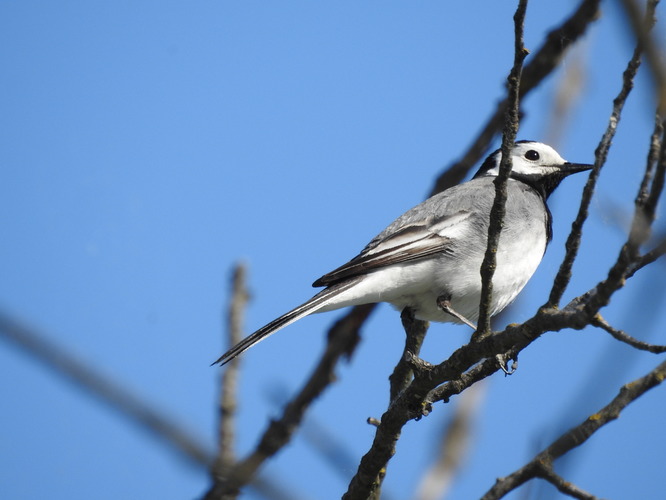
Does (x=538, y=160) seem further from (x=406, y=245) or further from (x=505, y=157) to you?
(x=505, y=157)

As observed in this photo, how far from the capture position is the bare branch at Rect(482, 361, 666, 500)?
11.1 feet

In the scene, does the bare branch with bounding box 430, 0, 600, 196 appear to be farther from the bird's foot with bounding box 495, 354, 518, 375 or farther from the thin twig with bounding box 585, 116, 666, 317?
the thin twig with bounding box 585, 116, 666, 317

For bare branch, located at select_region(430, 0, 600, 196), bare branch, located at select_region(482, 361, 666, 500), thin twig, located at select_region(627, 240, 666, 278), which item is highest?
bare branch, located at select_region(430, 0, 600, 196)

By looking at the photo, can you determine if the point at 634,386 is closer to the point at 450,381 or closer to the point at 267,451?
the point at 450,381

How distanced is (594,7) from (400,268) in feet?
9.56

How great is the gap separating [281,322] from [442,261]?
1523 mm

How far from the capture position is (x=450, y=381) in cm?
457

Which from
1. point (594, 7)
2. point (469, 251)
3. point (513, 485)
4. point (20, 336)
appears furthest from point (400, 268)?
point (20, 336)

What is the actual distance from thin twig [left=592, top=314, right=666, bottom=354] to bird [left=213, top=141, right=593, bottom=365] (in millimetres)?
2330

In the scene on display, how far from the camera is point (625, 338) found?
11.1ft

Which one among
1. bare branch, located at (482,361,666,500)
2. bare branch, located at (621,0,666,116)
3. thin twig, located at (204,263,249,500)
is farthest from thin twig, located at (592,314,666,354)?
thin twig, located at (204,263,249,500)

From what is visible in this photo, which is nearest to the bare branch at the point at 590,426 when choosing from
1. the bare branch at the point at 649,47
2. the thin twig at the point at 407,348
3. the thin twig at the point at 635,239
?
the thin twig at the point at 635,239

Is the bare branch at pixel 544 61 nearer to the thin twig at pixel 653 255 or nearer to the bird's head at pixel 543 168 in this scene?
the bird's head at pixel 543 168

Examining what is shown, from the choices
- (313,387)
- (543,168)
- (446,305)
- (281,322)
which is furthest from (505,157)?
(543,168)
